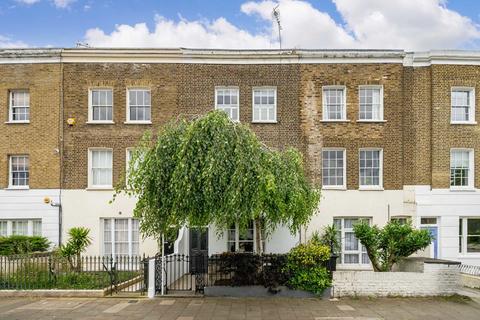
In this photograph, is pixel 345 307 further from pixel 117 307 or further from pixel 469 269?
pixel 469 269

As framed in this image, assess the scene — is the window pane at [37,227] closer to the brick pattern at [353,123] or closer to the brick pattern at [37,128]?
the brick pattern at [37,128]

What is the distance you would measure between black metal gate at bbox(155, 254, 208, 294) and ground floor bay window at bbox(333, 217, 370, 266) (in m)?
7.67

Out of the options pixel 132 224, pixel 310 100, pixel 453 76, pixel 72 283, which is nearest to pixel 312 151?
pixel 310 100

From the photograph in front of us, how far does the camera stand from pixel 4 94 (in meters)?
23.1

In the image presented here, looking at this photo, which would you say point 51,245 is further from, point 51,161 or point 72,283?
point 72,283

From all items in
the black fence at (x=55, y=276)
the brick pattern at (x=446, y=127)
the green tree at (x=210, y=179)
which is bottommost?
the black fence at (x=55, y=276)

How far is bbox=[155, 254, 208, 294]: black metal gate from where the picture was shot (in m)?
16.3

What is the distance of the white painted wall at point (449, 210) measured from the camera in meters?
22.5

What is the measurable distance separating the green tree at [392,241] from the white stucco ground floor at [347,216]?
5.72m

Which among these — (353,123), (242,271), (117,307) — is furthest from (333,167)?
(117,307)

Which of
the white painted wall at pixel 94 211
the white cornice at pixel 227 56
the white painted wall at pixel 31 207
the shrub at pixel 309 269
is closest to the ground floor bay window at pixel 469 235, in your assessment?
the white cornice at pixel 227 56

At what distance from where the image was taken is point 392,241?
1644cm

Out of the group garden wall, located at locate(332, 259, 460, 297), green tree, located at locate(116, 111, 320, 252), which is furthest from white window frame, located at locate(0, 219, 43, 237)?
garden wall, located at locate(332, 259, 460, 297)

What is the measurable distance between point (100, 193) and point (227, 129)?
10473 mm
